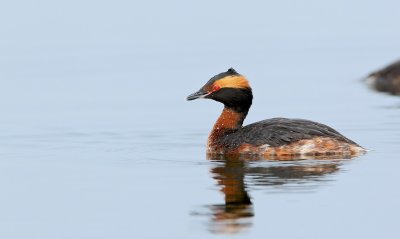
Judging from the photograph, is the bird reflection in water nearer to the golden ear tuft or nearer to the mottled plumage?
the mottled plumage

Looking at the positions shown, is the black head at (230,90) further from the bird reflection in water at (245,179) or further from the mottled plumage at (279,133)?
the bird reflection in water at (245,179)

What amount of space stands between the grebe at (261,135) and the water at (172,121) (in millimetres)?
347

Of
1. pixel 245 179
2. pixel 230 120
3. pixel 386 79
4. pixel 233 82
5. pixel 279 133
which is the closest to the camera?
pixel 245 179

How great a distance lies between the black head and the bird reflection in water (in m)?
0.87

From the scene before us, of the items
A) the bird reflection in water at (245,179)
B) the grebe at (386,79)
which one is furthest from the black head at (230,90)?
the grebe at (386,79)

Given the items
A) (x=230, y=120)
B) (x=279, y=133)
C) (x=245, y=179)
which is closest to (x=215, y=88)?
(x=230, y=120)

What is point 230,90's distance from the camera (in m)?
18.2

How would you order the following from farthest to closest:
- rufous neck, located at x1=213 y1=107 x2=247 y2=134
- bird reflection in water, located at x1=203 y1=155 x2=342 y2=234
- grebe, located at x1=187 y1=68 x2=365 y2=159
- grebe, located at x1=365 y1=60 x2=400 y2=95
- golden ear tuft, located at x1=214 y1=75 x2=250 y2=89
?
grebe, located at x1=365 y1=60 x2=400 y2=95
rufous neck, located at x1=213 y1=107 x2=247 y2=134
golden ear tuft, located at x1=214 y1=75 x2=250 y2=89
grebe, located at x1=187 y1=68 x2=365 y2=159
bird reflection in water, located at x1=203 y1=155 x2=342 y2=234

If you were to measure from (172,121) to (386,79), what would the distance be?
6.70m

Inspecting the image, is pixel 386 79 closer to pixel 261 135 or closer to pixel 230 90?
pixel 230 90

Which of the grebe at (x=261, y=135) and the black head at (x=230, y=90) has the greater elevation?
the black head at (x=230, y=90)

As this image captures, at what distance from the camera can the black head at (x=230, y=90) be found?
59.4ft

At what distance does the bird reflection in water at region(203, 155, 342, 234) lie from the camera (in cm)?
1355

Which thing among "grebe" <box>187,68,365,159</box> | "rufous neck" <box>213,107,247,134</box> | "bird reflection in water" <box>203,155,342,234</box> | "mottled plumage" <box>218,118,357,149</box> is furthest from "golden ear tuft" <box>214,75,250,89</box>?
"bird reflection in water" <box>203,155,342,234</box>
